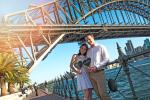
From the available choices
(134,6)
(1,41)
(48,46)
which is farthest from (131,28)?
(1,41)

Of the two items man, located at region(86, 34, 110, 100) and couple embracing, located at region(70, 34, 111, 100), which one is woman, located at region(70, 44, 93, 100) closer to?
couple embracing, located at region(70, 34, 111, 100)

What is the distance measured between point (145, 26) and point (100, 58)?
163 ft

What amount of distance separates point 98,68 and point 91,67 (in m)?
0.14

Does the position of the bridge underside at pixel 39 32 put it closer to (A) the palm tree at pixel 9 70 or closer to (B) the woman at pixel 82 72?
(A) the palm tree at pixel 9 70

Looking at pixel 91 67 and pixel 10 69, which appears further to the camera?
pixel 10 69

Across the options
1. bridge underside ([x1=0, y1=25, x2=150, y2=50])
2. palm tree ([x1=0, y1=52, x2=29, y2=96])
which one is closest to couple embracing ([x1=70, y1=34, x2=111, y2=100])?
bridge underside ([x1=0, y1=25, x2=150, y2=50])

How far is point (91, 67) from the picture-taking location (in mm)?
6488

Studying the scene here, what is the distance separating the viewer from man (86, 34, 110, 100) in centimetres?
651

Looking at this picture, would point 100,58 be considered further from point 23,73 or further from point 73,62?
point 23,73

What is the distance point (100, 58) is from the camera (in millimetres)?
6676

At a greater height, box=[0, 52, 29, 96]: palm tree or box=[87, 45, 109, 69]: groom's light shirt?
box=[0, 52, 29, 96]: palm tree

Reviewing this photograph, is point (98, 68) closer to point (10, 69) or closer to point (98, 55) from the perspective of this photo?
point (98, 55)

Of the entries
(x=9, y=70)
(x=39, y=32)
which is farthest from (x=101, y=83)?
(x=39, y=32)

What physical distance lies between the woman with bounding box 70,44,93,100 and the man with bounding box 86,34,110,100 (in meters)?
0.16
